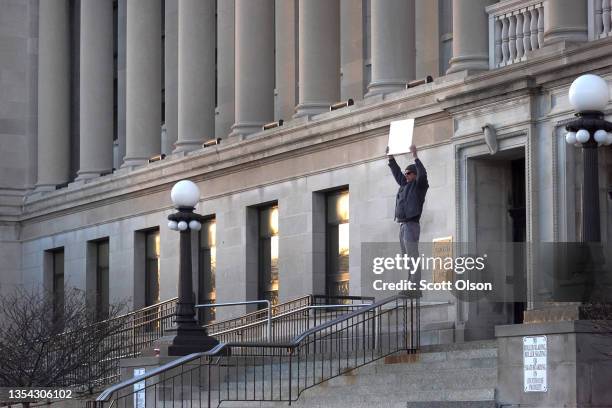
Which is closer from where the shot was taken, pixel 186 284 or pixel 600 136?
pixel 600 136

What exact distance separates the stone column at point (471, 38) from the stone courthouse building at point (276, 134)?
33mm

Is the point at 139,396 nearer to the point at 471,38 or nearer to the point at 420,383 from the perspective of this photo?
the point at 420,383

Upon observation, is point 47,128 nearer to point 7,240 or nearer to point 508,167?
point 7,240

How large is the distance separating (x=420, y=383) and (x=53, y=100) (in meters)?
28.0

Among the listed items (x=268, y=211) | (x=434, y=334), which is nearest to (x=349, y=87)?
(x=268, y=211)

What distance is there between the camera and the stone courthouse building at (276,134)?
28.9 metres

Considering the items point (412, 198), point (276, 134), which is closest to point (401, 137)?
point (412, 198)

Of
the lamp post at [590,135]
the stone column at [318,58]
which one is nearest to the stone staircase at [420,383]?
the lamp post at [590,135]

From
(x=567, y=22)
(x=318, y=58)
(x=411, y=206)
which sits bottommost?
(x=411, y=206)

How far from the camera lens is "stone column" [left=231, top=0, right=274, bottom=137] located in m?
38.7

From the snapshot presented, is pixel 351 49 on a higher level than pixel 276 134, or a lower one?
higher

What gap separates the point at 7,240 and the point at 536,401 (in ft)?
102

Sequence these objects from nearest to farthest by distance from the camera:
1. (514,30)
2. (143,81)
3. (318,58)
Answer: (514,30) → (318,58) → (143,81)

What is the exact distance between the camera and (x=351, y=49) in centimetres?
3909
